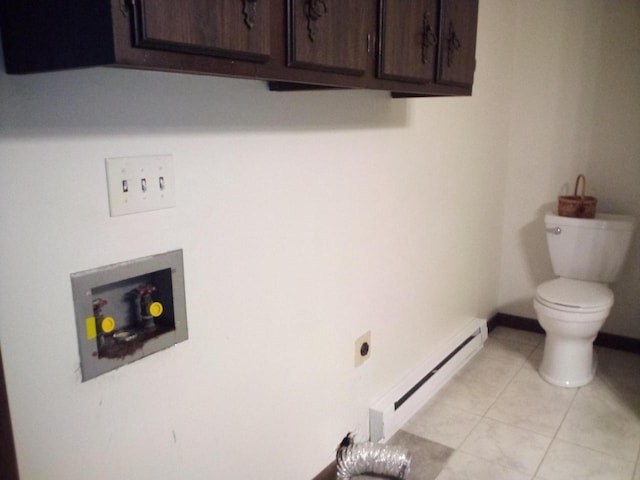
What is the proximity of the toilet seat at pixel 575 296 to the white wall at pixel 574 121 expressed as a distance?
40cm

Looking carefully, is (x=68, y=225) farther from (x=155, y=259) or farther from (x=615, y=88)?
(x=615, y=88)

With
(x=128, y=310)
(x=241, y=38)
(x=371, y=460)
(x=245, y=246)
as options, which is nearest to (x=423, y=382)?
(x=371, y=460)

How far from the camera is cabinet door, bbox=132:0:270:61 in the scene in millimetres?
745

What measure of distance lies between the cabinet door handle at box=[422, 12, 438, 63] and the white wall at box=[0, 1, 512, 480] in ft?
0.98

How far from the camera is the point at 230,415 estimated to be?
54.0 inches

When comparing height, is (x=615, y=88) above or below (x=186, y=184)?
above

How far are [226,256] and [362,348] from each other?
0.84 m

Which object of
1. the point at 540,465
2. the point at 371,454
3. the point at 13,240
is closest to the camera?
the point at 13,240

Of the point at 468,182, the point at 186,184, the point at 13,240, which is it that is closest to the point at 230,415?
the point at 186,184

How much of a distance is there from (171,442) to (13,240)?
61 cm

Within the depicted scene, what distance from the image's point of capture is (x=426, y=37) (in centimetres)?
146

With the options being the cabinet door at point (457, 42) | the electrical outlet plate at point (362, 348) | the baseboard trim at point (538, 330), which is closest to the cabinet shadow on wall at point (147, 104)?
the cabinet door at point (457, 42)

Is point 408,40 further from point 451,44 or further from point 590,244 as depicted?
point 590,244

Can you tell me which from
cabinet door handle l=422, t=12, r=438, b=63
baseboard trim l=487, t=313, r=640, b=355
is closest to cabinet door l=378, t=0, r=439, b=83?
cabinet door handle l=422, t=12, r=438, b=63
